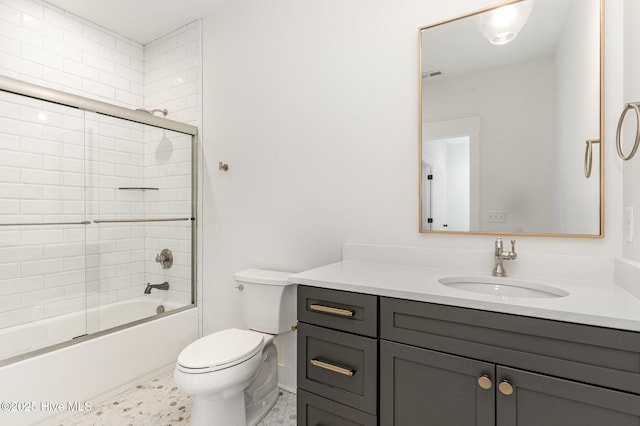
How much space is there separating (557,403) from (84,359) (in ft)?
7.43

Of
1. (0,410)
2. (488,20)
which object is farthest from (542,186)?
(0,410)

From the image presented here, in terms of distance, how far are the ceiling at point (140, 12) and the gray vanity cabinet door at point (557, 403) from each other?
2754mm

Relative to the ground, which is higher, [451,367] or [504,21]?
[504,21]

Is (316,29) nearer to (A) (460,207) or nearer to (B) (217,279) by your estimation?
(A) (460,207)

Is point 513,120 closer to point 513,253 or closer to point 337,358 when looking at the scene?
point 513,253

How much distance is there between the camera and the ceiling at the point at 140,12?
7.80 ft

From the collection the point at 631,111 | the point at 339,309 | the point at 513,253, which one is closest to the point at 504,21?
the point at 631,111

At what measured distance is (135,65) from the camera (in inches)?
116

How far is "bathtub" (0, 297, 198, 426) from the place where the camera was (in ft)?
5.47

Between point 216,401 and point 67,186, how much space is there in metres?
1.55

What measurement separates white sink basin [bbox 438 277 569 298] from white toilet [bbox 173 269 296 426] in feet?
3.09

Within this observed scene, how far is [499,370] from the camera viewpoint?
0.98 m

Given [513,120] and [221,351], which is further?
[221,351]

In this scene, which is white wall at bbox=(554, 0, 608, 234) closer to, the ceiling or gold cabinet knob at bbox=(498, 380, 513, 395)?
gold cabinet knob at bbox=(498, 380, 513, 395)
